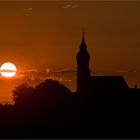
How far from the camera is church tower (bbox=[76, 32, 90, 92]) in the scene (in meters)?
88.1

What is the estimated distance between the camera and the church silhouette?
88.4m

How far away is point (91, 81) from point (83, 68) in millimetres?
4473

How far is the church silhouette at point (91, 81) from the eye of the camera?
290ft

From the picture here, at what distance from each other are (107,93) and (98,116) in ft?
52.3

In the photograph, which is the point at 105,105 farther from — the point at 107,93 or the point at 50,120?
the point at 50,120

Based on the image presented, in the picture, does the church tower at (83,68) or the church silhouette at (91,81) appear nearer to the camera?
the church tower at (83,68)

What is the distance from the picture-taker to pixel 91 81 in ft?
306

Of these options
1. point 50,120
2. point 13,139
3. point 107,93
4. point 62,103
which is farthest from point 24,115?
point 107,93

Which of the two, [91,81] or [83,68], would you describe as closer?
[83,68]

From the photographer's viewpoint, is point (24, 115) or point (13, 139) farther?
point (24, 115)

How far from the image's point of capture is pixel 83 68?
293 ft

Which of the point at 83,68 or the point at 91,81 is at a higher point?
the point at 83,68

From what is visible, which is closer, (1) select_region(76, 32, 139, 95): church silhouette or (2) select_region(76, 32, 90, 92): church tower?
(2) select_region(76, 32, 90, 92): church tower

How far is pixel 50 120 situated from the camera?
7000 centimetres
